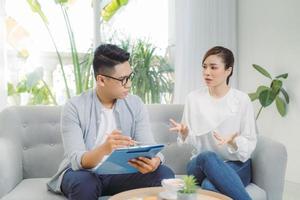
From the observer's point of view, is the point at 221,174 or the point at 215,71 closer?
the point at 221,174

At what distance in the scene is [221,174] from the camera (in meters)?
1.84

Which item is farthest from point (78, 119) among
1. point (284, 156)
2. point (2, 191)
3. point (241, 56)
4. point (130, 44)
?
point (241, 56)

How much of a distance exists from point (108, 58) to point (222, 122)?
2.45 ft

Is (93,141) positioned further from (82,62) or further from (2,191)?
(82,62)

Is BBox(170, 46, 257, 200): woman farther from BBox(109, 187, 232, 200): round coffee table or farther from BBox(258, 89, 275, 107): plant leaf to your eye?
BBox(258, 89, 275, 107): plant leaf

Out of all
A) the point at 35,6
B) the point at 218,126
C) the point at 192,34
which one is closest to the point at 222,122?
the point at 218,126

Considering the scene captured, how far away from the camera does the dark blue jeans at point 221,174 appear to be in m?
1.80

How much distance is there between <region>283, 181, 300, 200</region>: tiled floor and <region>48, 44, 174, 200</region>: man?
4.91ft

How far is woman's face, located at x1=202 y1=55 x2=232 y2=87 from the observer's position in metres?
2.18

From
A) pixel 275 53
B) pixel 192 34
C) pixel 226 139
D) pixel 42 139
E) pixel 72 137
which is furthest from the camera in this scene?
pixel 192 34

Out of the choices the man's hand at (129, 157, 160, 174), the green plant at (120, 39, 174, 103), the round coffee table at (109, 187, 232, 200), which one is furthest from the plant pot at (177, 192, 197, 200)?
the green plant at (120, 39, 174, 103)

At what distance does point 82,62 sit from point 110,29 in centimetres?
42

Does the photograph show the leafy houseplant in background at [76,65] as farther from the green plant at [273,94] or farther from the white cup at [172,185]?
the white cup at [172,185]

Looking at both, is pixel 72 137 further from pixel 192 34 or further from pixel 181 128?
pixel 192 34
